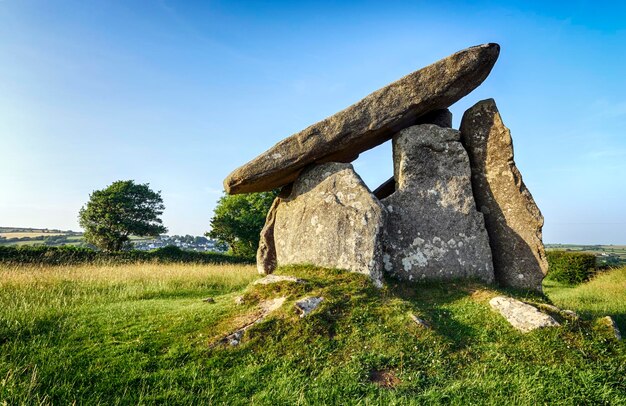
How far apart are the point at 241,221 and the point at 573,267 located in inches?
1027

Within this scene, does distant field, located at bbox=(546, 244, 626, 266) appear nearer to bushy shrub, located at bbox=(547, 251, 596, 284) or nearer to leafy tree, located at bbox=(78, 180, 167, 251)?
bushy shrub, located at bbox=(547, 251, 596, 284)

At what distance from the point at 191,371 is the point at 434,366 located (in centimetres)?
353

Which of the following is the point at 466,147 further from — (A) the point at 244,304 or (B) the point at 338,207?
(A) the point at 244,304

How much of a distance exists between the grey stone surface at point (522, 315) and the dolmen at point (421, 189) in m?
2.01

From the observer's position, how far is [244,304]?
766 centimetres

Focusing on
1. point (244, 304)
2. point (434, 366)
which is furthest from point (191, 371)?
point (434, 366)

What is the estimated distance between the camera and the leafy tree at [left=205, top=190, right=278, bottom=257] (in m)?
36.1

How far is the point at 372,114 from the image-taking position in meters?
10.2

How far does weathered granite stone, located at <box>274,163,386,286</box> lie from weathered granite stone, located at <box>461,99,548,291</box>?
3.60 metres

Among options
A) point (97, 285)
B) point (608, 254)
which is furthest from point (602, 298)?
point (608, 254)

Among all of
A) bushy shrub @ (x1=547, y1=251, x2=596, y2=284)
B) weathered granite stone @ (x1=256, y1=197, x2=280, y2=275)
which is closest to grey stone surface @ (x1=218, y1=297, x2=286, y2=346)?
weathered granite stone @ (x1=256, y1=197, x2=280, y2=275)

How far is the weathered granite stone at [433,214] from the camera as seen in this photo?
975cm

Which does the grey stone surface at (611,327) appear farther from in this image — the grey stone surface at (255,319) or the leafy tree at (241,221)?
the leafy tree at (241,221)

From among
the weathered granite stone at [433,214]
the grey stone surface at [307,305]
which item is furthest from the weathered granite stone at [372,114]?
the grey stone surface at [307,305]
